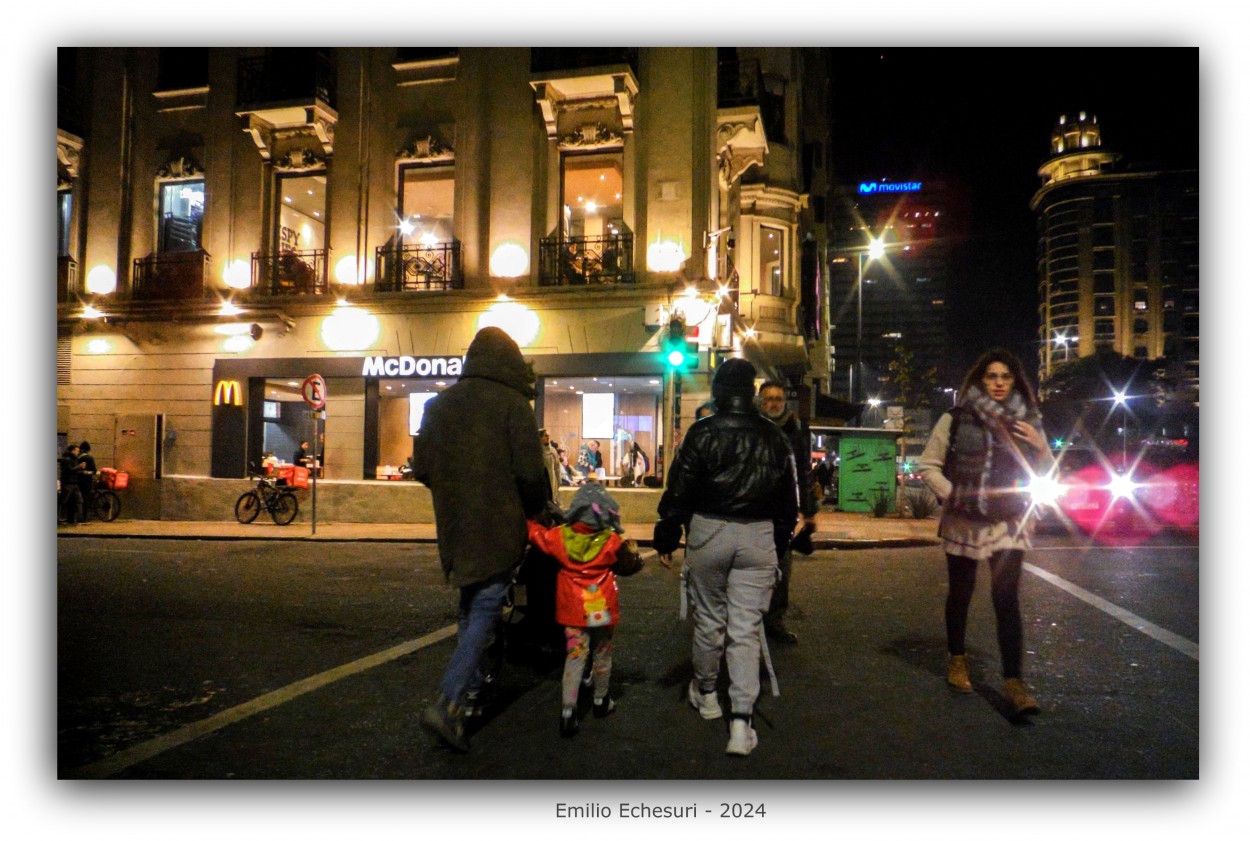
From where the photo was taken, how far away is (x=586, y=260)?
15.7 meters

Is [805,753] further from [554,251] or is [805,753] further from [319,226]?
[319,226]

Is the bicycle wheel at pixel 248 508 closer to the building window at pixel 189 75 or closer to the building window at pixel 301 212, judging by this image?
the building window at pixel 301 212

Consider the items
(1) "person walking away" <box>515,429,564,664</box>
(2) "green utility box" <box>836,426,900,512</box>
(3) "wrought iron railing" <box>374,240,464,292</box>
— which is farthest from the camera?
(2) "green utility box" <box>836,426,900,512</box>

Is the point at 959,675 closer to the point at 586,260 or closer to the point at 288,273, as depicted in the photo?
the point at 586,260

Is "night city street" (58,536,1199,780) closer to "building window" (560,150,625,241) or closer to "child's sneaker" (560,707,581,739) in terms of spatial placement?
"child's sneaker" (560,707,581,739)

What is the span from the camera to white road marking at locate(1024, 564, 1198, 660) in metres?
5.47

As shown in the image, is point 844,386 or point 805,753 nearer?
point 805,753

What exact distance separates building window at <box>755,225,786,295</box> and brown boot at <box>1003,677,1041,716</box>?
17220 millimetres

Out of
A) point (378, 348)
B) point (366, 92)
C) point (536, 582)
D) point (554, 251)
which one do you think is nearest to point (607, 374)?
point (554, 251)

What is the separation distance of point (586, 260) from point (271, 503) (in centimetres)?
794

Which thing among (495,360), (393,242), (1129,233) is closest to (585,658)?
(495,360)

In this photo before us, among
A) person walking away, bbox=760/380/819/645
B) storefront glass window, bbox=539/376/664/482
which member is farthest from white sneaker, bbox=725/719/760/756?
storefront glass window, bbox=539/376/664/482
